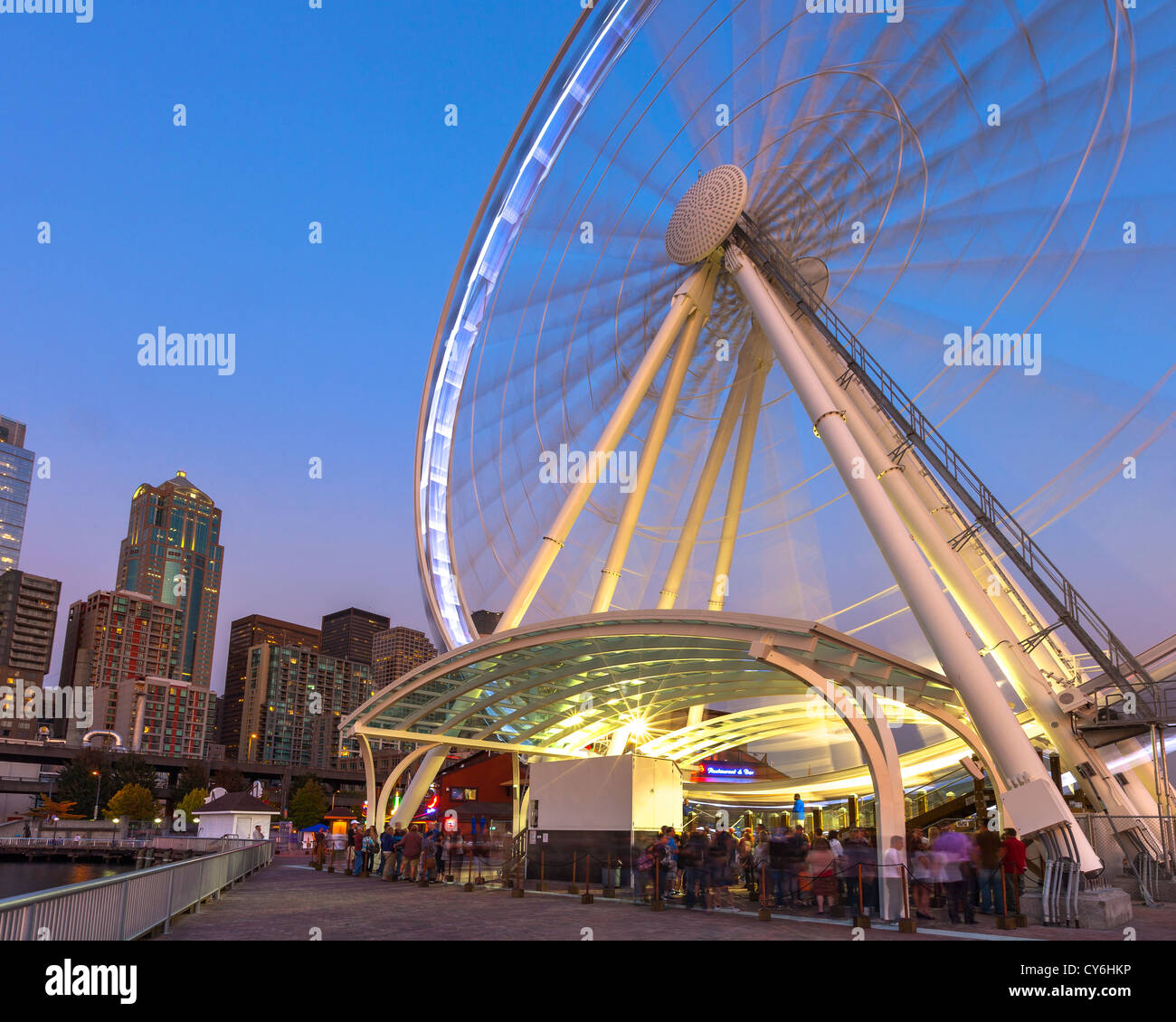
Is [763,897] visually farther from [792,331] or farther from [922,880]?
[792,331]

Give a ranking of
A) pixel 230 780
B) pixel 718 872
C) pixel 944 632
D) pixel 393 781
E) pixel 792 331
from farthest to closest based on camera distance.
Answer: pixel 230 780
pixel 393 781
pixel 792 331
pixel 718 872
pixel 944 632

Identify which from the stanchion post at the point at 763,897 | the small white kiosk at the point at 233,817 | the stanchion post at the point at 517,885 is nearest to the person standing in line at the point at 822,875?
the stanchion post at the point at 763,897

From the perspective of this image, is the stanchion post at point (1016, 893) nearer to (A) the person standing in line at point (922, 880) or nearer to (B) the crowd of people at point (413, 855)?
(A) the person standing in line at point (922, 880)

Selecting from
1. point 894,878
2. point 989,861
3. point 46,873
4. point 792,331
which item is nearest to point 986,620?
point 989,861

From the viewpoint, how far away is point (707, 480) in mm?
25219

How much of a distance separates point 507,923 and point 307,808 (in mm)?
103934

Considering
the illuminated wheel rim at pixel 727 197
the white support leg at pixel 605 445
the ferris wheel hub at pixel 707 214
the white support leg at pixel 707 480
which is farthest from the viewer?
the white support leg at pixel 707 480

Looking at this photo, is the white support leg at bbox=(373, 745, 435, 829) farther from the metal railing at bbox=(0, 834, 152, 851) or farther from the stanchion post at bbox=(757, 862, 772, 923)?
the metal railing at bbox=(0, 834, 152, 851)

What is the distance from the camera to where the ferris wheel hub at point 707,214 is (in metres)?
24.1

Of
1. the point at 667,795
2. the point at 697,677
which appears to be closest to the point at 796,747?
the point at 697,677

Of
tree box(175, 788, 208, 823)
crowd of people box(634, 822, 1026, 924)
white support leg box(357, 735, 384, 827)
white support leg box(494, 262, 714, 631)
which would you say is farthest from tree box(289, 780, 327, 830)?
crowd of people box(634, 822, 1026, 924)

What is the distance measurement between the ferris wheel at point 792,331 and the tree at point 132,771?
8764cm

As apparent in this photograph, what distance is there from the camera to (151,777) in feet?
355

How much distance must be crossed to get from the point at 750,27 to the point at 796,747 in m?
25.5
